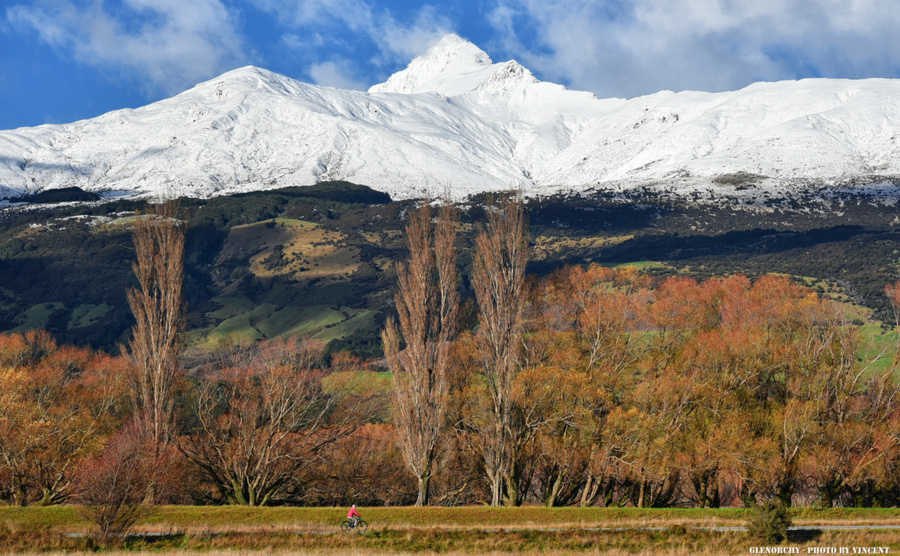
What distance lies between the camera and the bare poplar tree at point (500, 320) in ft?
175

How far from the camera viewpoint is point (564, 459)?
→ 5481 cm

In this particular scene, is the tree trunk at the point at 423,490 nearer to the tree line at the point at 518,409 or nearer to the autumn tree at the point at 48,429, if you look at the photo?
the tree line at the point at 518,409

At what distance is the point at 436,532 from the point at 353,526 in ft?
13.9

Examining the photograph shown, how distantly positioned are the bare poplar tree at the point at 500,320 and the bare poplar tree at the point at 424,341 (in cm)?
238

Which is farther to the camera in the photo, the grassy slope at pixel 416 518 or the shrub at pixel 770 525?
the grassy slope at pixel 416 518

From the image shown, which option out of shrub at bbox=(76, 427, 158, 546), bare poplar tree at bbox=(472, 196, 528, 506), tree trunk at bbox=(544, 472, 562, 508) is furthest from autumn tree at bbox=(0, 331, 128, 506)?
tree trunk at bbox=(544, 472, 562, 508)

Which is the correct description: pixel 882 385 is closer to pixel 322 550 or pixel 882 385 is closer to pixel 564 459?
pixel 564 459

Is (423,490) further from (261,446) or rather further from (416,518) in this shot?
(261,446)

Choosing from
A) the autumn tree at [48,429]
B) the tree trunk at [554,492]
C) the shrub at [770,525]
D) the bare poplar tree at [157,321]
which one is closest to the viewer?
the shrub at [770,525]

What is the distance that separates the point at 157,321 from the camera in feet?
185

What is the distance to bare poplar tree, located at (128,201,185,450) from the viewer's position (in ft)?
178

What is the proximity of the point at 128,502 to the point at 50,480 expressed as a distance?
82.6ft

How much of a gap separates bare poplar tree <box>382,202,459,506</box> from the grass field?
8624 mm

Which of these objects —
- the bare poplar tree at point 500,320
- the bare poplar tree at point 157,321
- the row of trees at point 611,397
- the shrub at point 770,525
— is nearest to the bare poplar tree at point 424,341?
the row of trees at point 611,397
